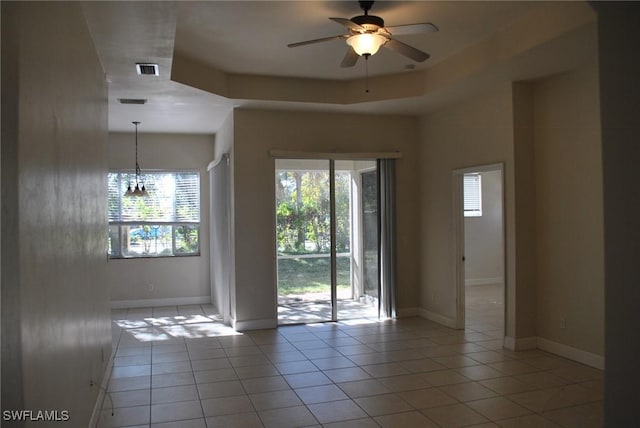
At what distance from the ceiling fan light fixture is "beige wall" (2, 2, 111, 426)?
6.03 feet

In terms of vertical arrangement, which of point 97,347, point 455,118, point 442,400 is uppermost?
point 455,118

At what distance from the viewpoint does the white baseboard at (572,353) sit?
4.57 m

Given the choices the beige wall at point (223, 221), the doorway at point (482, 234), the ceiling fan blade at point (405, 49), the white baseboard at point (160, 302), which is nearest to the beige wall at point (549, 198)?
the ceiling fan blade at point (405, 49)

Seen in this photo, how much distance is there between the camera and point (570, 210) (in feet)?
15.9

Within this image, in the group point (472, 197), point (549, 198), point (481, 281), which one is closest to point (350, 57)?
point (549, 198)

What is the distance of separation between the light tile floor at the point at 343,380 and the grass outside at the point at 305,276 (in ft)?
2.00

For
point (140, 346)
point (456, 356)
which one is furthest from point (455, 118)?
point (140, 346)

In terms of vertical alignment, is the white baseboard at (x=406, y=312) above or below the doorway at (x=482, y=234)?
below

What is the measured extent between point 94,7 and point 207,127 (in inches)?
175

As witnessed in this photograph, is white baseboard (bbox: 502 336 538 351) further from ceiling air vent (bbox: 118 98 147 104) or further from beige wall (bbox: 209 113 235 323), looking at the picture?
ceiling air vent (bbox: 118 98 147 104)

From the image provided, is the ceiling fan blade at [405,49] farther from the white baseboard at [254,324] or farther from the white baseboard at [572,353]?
the white baseboard at [254,324]

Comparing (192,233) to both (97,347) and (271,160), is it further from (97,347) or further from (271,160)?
(97,347)

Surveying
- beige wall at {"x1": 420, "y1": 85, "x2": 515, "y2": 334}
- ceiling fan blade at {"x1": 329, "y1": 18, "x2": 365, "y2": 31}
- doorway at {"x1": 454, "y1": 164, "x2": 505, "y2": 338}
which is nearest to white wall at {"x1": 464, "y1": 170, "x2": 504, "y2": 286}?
doorway at {"x1": 454, "y1": 164, "x2": 505, "y2": 338}

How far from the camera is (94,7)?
310 centimetres
